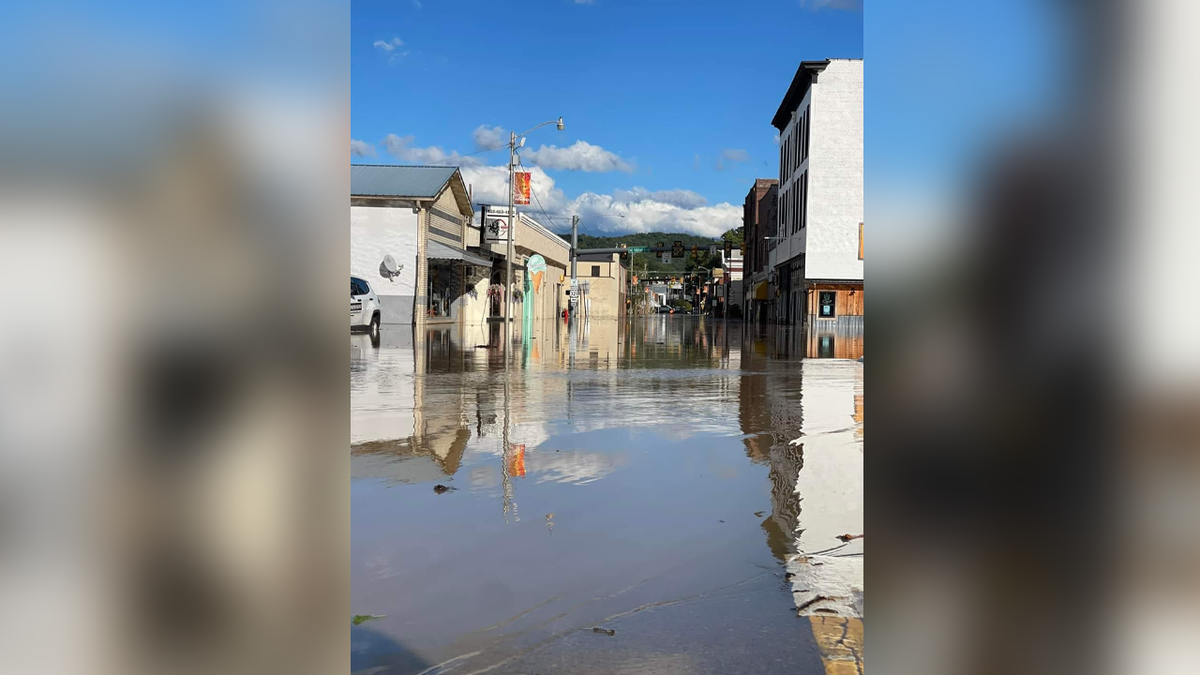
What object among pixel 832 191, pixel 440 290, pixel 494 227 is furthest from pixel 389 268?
pixel 832 191

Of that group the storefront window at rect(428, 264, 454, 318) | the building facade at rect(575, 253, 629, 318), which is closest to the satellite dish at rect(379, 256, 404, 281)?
the storefront window at rect(428, 264, 454, 318)

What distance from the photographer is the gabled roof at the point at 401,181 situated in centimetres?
3503

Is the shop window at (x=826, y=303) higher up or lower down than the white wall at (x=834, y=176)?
lower down

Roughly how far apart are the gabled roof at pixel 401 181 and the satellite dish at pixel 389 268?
258 cm

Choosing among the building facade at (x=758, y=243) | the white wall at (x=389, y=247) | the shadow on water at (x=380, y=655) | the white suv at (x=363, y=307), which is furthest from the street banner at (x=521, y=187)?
the shadow on water at (x=380, y=655)

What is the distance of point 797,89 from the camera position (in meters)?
53.2

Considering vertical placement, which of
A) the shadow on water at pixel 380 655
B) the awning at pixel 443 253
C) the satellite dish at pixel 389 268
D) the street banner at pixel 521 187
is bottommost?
the shadow on water at pixel 380 655

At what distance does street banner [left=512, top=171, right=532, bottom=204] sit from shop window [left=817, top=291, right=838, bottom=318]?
1748 cm

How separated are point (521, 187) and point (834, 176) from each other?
18098 millimetres

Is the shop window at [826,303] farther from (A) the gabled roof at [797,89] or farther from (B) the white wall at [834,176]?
(A) the gabled roof at [797,89]

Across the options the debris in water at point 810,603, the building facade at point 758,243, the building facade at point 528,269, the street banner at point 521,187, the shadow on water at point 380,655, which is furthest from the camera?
the building facade at point 758,243
